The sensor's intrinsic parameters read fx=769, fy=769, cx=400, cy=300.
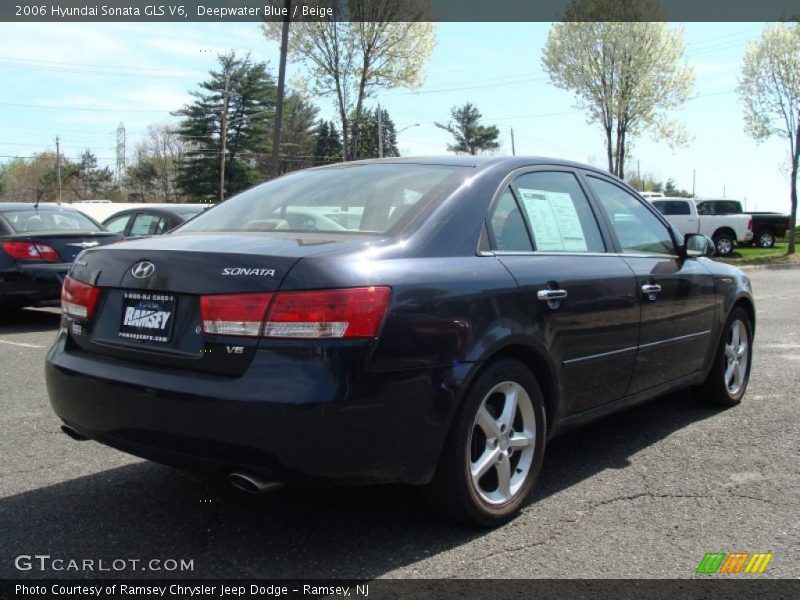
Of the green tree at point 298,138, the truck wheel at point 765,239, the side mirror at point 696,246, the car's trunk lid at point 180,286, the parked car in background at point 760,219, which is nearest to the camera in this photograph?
the car's trunk lid at point 180,286

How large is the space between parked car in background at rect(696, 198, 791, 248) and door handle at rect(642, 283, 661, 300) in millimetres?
25443

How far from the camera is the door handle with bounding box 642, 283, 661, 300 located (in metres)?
4.05

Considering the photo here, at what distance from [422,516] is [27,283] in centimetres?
705

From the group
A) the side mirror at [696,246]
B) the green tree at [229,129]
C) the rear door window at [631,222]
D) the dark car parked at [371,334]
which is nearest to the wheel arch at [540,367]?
the dark car parked at [371,334]

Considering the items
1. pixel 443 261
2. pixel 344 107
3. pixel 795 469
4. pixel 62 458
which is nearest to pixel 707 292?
pixel 795 469

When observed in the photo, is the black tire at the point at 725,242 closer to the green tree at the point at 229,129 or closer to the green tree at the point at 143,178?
the green tree at the point at 229,129

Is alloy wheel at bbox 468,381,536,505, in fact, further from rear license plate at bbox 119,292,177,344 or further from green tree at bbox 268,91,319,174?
green tree at bbox 268,91,319,174

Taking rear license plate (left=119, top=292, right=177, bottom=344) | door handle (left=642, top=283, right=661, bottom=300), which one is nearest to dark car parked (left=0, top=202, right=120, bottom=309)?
rear license plate (left=119, top=292, right=177, bottom=344)

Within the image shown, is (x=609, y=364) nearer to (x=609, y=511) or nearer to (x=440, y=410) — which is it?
(x=609, y=511)

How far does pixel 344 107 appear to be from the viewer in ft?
99.3

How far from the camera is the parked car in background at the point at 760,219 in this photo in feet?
90.8

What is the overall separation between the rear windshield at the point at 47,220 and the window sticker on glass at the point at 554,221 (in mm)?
7263

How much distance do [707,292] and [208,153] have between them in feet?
187

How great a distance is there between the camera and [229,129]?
192 feet
